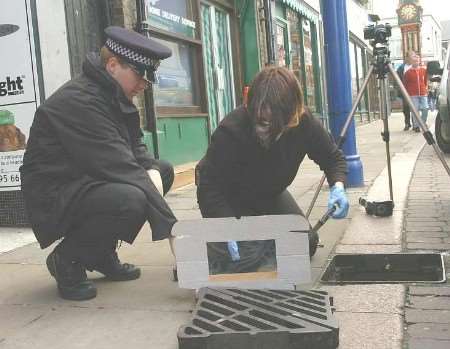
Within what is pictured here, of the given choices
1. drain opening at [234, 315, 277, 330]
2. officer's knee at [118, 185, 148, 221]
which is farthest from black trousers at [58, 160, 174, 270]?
drain opening at [234, 315, 277, 330]

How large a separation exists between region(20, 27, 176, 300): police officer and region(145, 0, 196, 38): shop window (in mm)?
3744

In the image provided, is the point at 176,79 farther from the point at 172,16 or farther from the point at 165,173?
Answer: the point at 165,173

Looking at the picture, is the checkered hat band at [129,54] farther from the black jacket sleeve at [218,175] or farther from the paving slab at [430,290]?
the paving slab at [430,290]

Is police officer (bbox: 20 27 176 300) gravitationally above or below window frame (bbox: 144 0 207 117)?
below

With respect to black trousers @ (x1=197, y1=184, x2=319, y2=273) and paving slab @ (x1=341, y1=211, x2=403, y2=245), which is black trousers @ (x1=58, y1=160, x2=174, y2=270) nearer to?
black trousers @ (x1=197, y1=184, x2=319, y2=273)

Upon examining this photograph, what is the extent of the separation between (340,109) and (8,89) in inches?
122

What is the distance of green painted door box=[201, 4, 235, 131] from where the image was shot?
Answer: 27.6ft

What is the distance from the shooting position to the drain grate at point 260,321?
7.08 ft

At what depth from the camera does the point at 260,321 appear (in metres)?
2.30

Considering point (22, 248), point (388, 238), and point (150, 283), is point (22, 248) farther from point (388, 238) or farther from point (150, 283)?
point (388, 238)

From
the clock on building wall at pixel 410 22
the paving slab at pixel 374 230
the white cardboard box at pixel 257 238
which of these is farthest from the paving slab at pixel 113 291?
the clock on building wall at pixel 410 22

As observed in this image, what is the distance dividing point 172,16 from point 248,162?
14.9 feet

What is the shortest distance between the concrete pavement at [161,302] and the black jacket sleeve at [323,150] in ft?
1.76

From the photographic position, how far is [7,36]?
4590 millimetres
